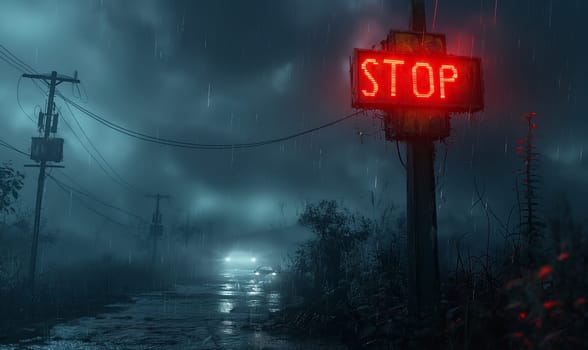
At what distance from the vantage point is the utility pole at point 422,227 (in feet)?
25.6

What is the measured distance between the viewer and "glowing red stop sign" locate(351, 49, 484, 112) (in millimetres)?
7910

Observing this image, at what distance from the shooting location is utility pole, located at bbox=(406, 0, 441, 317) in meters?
7.82

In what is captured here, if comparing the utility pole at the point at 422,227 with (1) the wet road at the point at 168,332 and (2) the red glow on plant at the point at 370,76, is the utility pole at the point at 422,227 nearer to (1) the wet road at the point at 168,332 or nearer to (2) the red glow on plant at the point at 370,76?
(2) the red glow on plant at the point at 370,76

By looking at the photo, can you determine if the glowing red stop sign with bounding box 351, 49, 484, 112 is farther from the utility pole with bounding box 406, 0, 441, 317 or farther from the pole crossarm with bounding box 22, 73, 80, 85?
the pole crossarm with bounding box 22, 73, 80, 85

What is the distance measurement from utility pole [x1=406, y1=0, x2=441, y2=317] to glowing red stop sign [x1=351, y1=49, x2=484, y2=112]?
2.39ft

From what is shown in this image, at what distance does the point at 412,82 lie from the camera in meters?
7.98

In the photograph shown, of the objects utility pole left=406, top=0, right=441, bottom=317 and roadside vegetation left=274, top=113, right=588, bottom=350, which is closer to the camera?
roadside vegetation left=274, top=113, right=588, bottom=350

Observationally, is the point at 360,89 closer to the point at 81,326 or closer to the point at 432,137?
the point at 432,137

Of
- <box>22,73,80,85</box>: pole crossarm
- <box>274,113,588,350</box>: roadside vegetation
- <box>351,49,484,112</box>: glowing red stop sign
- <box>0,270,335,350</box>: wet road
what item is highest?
<box>22,73,80,85</box>: pole crossarm

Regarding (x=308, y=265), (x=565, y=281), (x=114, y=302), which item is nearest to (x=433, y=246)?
(x=565, y=281)

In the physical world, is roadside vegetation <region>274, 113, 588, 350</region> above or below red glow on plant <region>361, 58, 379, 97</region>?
below

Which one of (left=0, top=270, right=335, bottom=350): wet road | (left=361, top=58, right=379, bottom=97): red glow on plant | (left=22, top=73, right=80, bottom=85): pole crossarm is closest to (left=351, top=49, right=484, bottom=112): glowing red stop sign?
(left=361, top=58, right=379, bottom=97): red glow on plant

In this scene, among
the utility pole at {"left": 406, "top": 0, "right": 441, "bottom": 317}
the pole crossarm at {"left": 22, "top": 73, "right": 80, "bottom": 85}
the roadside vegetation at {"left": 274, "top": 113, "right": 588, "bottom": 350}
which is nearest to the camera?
the roadside vegetation at {"left": 274, "top": 113, "right": 588, "bottom": 350}

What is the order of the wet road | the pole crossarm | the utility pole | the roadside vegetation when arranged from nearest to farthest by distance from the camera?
1. the roadside vegetation
2. the utility pole
3. the wet road
4. the pole crossarm
